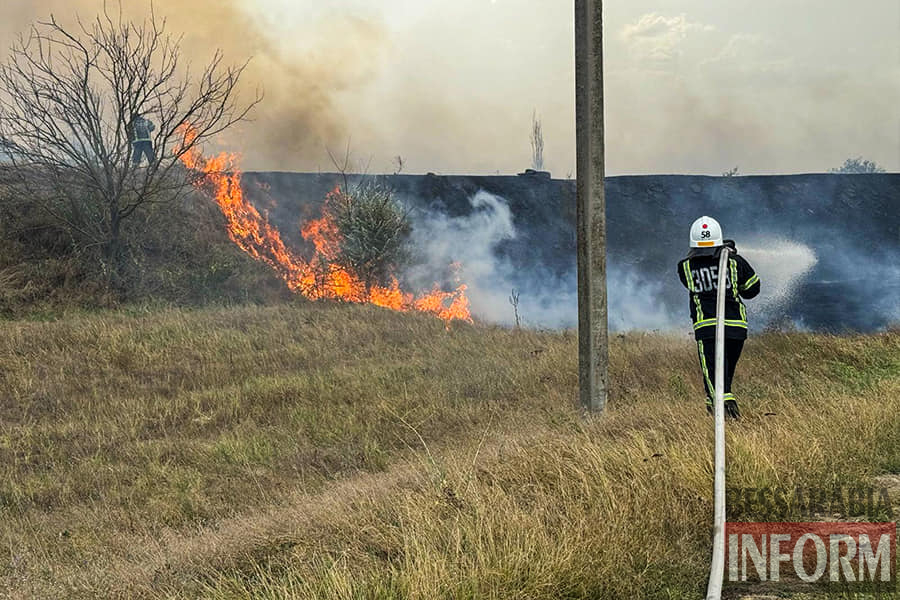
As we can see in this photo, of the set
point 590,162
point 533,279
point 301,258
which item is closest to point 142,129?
point 301,258

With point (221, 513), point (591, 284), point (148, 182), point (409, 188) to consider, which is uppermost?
point (409, 188)

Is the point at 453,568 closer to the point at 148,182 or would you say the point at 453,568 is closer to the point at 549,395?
the point at 549,395

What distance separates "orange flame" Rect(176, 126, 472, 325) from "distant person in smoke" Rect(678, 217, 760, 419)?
469 inches

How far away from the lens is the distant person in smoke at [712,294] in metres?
6.12

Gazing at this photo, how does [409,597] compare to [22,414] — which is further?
[22,414]

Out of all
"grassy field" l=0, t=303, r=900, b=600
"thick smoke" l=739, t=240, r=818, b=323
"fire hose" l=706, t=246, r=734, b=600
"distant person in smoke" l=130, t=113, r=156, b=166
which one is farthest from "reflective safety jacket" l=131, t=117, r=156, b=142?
"thick smoke" l=739, t=240, r=818, b=323

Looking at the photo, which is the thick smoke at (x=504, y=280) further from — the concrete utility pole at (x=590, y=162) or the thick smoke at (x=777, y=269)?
the concrete utility pole at (x=590, y=162)

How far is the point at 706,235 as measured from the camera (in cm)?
625

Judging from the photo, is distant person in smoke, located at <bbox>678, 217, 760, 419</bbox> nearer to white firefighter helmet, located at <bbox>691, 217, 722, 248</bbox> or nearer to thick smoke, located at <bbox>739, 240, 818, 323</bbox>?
white firefighter helmet, located at <bbox>691, 217, 722, 248</bbox>

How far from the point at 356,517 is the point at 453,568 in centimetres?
118

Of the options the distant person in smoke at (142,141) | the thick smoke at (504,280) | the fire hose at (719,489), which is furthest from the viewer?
the thick smoke at (504,280)

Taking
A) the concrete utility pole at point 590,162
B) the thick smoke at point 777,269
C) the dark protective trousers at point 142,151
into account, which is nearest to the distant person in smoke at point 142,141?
the dark protective trousers at point 142,151

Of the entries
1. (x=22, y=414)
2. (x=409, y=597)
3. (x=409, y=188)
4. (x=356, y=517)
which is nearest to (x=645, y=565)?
(x=409, y=597)

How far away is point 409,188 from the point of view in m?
32.2
